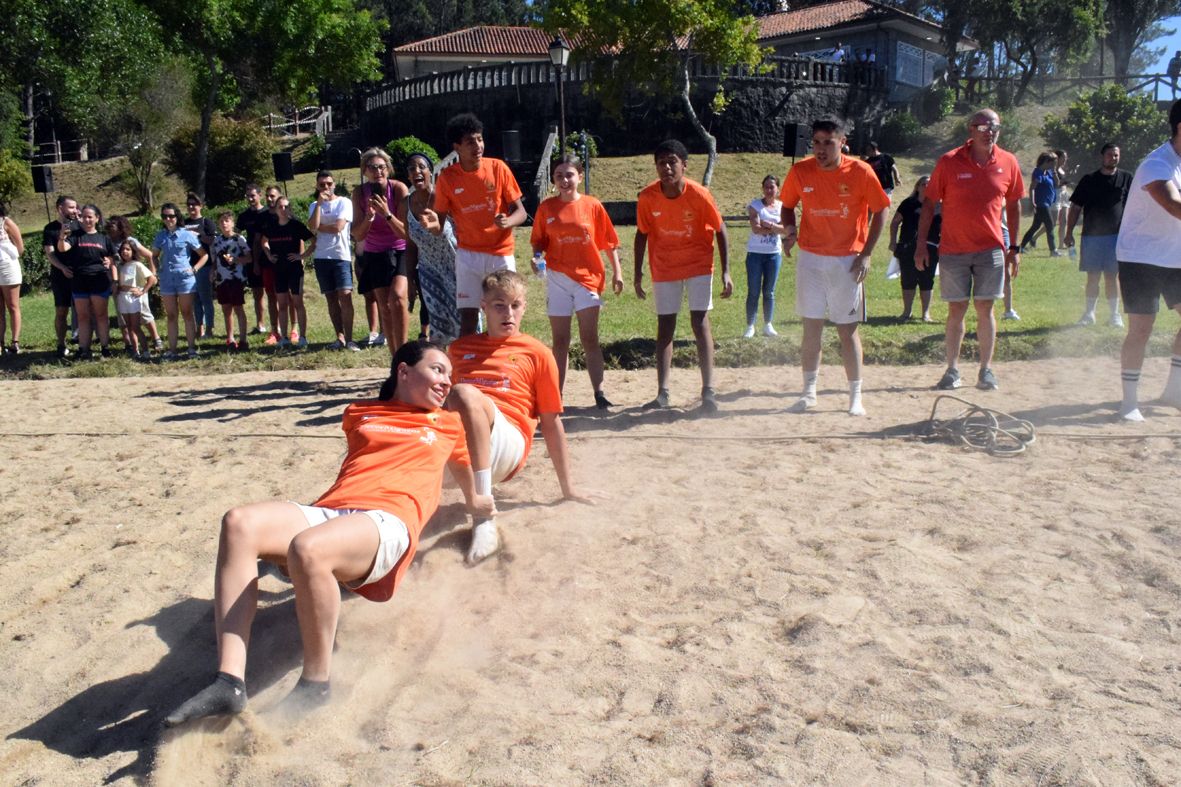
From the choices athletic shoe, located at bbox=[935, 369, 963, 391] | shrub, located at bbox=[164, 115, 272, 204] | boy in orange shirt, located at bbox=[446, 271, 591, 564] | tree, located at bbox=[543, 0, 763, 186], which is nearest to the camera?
boy in orange shirt, located at bbox=[446, 271, 591, 564]

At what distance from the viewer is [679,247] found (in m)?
7.59

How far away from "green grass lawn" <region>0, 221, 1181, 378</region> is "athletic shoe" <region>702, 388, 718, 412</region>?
2.08 m

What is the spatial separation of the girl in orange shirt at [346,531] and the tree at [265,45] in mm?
32737

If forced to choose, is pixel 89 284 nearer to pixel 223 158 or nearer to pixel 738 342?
pixel 738 342

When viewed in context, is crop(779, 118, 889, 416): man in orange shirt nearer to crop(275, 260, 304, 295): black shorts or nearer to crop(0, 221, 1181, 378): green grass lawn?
crop(0, 221, 1181, 378): green grass lawn

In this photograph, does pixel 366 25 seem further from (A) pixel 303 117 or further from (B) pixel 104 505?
(B) pixel 104 505

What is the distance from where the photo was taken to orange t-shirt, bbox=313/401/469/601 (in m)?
3.80

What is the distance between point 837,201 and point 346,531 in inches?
195

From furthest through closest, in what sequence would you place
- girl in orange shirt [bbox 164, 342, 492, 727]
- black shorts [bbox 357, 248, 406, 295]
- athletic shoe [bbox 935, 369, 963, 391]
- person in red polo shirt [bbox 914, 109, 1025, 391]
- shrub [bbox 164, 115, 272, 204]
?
shrub [bbox 164, 115, 272, 204] < black shorts [bbox 357, 248, 406, 295] < athletic shoe [bbox 935, 369, 963, 391] < person in red polo shirt [bbox 914, 109, 1025, 391] < girl in orange shirt [bbox 164, 342, 492, 727]

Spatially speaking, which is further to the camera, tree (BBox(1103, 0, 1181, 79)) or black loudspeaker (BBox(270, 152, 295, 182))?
tree (BBox(1103, 0, 1181, 79))

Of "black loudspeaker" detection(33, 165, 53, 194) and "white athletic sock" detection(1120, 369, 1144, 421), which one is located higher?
"black loudspeaker" detection(33, 165, 53, 194)

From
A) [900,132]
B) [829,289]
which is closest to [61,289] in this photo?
[829,289]

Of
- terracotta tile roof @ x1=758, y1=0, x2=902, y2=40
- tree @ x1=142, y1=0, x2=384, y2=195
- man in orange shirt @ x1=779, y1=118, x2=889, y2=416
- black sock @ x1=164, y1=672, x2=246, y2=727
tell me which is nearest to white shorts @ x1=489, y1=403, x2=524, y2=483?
black sock @ x1=164, y1=672, x2=246, y2=727

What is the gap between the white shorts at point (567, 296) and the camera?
7328mm
